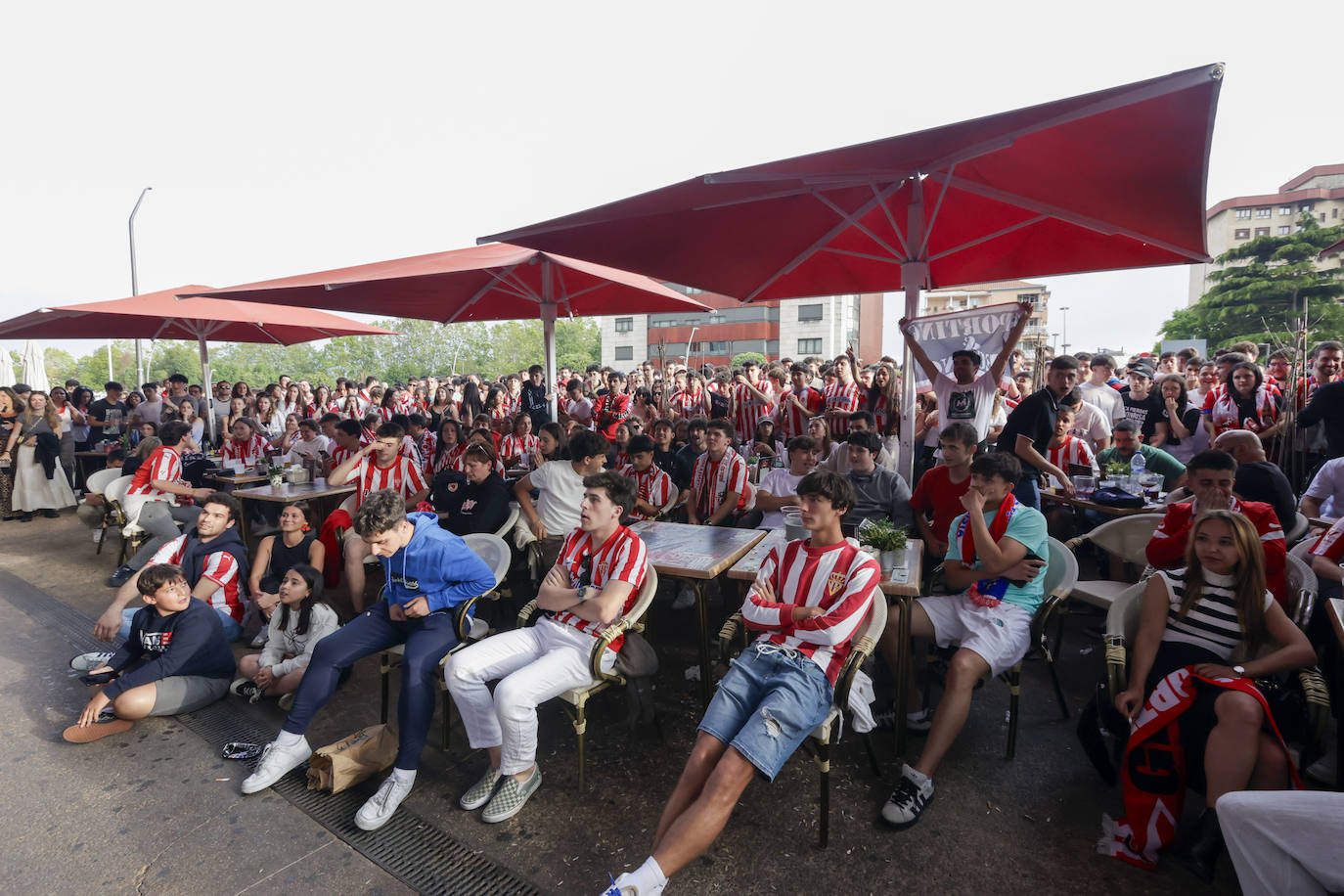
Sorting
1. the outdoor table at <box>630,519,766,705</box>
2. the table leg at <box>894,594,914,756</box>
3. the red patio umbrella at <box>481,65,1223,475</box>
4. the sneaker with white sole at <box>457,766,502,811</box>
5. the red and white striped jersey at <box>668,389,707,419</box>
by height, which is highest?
the red patio umbrella at <box>481,65,1223,475</box>

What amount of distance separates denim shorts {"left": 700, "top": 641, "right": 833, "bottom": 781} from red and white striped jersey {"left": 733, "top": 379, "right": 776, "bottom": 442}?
5962mm

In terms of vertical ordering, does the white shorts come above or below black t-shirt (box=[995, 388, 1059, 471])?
below

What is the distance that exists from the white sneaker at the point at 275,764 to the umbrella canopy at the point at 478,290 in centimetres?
362

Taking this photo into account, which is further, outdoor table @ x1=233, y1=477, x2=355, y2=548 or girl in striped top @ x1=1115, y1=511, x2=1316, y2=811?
outdoor table @ x1=233, y1=477, x2=355, y2=548

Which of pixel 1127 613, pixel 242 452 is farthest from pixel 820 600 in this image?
pixel 242 452

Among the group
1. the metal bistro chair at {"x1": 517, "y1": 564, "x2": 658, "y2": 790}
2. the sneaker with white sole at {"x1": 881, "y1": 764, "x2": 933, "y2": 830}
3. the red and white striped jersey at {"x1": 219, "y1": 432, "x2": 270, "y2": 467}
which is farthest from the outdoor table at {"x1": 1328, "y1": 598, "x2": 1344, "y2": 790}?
the red and white striped jersey at {"x1": 219, "y1": 432, "x2": 270, "y2": 467}

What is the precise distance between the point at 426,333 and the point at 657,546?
7088 centimetres

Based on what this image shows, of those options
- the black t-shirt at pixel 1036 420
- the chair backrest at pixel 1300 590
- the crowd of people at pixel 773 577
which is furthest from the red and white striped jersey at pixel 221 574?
the chair backrest at pixel 1300 590

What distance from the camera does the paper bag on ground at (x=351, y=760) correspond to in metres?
2.91

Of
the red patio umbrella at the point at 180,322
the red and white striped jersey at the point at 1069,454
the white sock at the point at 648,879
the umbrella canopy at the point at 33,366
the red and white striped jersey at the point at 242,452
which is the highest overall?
the red patio umbrella at the point at 180,322

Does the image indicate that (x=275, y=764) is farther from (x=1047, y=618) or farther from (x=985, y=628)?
(x=1047, y=618)

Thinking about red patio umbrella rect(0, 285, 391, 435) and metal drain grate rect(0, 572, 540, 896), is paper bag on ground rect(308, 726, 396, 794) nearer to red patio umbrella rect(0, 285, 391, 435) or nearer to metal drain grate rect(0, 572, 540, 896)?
metal drain grate rect(0, 572, 540, 896)

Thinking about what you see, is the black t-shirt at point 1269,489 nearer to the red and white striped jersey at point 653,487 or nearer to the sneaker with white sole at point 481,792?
the red and white striped jersey at point 653,487

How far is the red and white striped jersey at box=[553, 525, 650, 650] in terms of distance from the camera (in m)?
3.10
